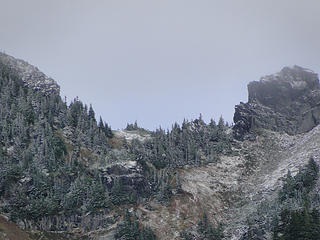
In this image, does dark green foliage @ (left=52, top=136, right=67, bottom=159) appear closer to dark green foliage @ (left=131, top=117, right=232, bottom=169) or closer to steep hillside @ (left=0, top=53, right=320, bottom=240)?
steep hillside @ (left=0, top=53, right=320, bottom=240)

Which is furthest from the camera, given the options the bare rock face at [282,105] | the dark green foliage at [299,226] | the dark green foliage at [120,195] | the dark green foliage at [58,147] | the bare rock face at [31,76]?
the bare rock face at [31,76]

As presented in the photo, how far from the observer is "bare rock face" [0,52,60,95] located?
6756 inches

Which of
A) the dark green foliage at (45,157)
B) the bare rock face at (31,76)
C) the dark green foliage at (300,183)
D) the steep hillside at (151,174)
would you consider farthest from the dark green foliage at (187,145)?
the bare rock face at (31,76)

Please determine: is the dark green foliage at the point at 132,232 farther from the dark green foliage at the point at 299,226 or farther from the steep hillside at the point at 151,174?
the dark green foliage at the point at 299,226

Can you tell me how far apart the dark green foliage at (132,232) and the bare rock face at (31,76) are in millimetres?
93201

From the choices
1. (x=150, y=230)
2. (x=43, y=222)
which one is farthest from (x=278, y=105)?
(x=43, y=222)

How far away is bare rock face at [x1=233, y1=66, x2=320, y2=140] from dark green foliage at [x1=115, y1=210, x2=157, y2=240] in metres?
78.0

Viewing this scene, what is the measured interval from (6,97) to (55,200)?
57862 mm

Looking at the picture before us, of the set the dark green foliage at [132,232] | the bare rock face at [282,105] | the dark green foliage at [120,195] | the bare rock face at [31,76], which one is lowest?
the dark green foliage at [132,232]

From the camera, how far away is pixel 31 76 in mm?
177500

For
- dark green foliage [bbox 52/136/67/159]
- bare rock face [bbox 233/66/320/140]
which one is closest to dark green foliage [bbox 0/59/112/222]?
dark green foliage [bbox 52/136/67/159]

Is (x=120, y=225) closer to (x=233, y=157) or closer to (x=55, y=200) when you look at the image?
(x=55, y=200)

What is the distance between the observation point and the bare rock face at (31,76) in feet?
563

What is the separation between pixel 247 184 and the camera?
129 meters
